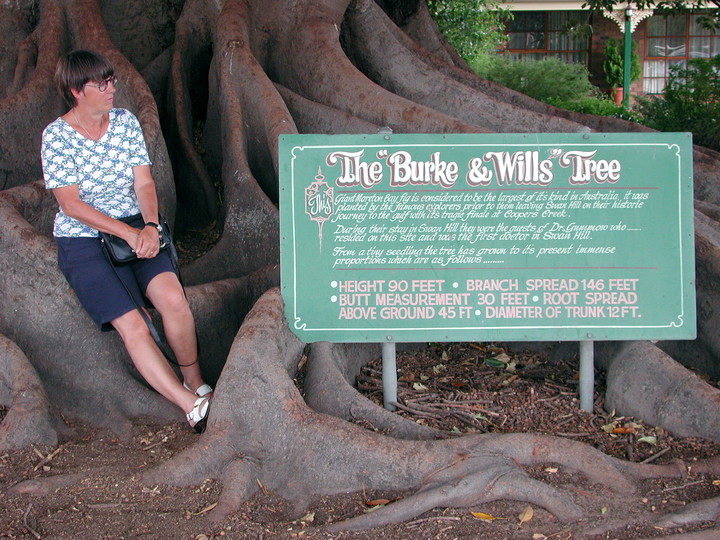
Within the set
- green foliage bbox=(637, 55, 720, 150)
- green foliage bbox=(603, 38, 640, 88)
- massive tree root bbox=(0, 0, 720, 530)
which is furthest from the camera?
green foliage bbox=(603, 38, 640, 88)

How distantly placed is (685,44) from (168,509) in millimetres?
24317

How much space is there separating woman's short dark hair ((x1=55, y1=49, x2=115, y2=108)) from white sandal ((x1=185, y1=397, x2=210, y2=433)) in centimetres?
156

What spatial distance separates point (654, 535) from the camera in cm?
283

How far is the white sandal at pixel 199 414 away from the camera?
12.1 ft

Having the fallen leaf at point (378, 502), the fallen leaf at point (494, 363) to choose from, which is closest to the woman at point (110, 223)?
the fallen leaf at point (378, 502)

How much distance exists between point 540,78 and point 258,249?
15.5 m

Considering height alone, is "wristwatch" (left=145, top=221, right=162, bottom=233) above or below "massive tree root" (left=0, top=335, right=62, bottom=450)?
above

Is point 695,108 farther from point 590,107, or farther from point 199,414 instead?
point 199,414

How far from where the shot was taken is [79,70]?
3562 millimetres

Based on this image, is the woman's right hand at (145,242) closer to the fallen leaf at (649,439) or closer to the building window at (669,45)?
the fallen leaf at (649,439)

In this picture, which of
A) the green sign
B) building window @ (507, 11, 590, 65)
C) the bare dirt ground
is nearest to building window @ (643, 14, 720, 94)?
building window @ (507, 11, 590, 65)

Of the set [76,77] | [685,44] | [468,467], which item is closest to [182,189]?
[76,77]

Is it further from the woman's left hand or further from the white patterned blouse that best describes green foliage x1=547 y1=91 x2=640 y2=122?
the woman's left hand

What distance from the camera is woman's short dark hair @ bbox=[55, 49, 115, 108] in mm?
3562
